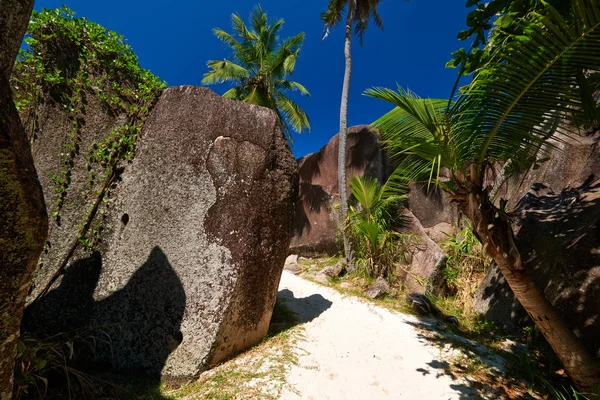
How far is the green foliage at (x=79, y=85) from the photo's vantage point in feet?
9.59

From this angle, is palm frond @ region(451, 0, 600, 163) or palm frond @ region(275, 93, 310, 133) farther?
palm frond @ region(275, 93, 310, 133)

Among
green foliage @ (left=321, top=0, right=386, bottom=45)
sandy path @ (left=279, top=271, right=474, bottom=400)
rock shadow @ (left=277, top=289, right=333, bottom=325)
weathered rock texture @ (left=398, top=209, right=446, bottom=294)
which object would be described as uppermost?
green foliage @ (left=321, top=0, right=386, bottom=45)

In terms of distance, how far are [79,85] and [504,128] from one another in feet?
13.6

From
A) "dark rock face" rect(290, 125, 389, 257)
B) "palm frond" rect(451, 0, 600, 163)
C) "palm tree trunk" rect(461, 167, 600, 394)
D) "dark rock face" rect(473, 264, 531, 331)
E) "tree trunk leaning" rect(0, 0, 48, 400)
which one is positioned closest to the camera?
"tree trunk leaning" rect(0, 0, 48, 400)

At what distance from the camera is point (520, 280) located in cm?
221

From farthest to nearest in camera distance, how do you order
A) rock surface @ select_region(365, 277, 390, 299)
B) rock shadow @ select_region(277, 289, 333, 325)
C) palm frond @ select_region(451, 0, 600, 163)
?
rock surface @ select_region(365, 277, 390, 299), rock shadow @ select_region(277, 289, 333, 325), palm frond @ select_region(451, 0, 600, 163)

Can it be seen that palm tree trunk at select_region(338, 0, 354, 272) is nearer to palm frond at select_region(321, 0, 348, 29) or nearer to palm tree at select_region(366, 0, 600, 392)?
palm frond at select_region(321, 0, 348, 29)

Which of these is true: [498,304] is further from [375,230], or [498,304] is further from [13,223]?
[13,223]

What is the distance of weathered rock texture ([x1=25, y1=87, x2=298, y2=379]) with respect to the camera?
8.86 feet

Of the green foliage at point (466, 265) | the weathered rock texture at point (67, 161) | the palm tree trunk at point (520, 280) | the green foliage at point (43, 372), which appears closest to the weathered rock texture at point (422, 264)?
the green foliage at point (466, 265)

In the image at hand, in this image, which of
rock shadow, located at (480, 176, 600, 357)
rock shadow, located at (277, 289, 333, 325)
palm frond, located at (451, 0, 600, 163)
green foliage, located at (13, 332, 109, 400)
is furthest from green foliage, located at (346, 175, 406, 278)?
green foliage, located at (13, 332, 109, 400)

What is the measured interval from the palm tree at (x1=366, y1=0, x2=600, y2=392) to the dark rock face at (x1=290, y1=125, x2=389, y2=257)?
660 cm

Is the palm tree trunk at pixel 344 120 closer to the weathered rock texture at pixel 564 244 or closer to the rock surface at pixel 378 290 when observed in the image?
the rock surface at pixel 378 290

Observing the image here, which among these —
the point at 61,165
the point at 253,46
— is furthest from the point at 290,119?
the point at 61,165
